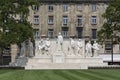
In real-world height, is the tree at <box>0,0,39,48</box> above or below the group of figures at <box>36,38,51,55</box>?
above

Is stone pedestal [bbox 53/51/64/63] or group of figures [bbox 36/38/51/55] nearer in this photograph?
stone pedestal [bbox 53/51/64/63]

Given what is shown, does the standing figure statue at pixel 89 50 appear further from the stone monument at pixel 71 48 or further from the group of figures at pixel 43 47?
the group of figures at pixel 43 47

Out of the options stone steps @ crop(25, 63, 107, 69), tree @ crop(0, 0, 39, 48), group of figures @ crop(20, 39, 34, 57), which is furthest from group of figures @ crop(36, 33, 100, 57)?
tree @ crop(0, 0, 39, 48)

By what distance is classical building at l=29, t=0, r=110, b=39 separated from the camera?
118312 mm

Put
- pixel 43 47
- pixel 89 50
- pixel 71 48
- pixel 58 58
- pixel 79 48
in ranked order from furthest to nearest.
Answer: pixel 71 48
pixel 79 48
pixel 89 50
pixel 43 47
pixel 58 58

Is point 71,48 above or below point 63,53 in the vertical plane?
above

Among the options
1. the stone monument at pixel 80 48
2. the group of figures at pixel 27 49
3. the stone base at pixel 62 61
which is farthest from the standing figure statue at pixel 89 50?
the group of figures at pixel 27 49

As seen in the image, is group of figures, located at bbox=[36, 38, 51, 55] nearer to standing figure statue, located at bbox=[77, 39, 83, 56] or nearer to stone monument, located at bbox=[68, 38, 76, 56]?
stone monument, located at bbox=[68, 38, 76, 56]

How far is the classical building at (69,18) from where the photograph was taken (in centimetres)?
11831

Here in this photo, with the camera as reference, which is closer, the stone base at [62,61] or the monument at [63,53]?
the stone base at [62,61]

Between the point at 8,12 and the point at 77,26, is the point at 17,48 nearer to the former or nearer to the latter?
the point at 77,26

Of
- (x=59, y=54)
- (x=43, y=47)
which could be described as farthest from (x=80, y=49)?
(x=43, y=47)

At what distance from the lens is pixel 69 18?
389ft

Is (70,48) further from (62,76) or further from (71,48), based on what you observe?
(62,76)
